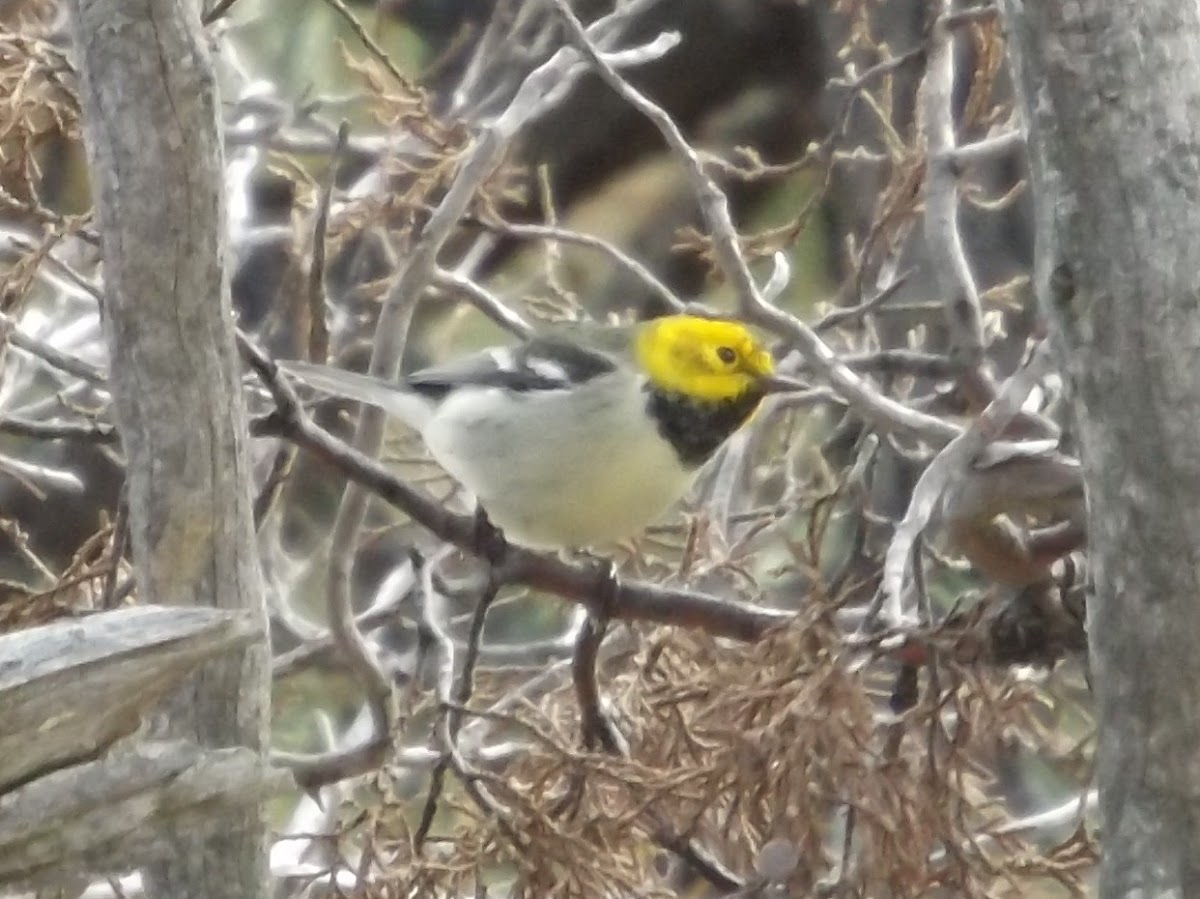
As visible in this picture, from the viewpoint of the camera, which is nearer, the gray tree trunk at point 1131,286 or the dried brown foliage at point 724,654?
the gray tree trunk at point 1131,286

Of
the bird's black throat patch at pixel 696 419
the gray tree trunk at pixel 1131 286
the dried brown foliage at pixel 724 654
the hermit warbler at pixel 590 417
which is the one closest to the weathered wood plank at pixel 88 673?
the dried brown foliage at pixel 724 654

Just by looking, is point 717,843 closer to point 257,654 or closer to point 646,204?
point 257,654

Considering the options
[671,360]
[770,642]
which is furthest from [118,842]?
→ [671,360]

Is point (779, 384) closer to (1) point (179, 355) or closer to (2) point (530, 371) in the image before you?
(2) point (530, 371)

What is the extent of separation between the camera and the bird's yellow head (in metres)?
1.50

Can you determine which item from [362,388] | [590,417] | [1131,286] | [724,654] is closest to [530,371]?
[590,417]

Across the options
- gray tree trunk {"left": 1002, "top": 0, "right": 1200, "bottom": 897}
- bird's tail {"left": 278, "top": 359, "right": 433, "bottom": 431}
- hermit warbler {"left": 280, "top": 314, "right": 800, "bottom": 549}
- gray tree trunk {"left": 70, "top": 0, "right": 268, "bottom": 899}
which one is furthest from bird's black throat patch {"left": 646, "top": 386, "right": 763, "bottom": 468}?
gray tree trunk {"left": 1002, "top": 0, "right": 1200, "bottom": 897}

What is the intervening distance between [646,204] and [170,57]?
2399 millimetres

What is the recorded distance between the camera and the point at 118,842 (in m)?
0.71

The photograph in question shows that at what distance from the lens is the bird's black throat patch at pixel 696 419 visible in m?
1.48

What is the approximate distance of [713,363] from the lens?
1.51m

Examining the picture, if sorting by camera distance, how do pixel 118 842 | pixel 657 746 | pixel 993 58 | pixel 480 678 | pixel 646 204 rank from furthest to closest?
pixel 646 204
pixel 480 678
pixel 993 58
pixel 657 746
pixel 118 842

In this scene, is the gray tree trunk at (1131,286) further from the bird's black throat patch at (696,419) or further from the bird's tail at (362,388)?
the bird's black throat patch at (696,419)

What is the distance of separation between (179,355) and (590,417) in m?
0.67
